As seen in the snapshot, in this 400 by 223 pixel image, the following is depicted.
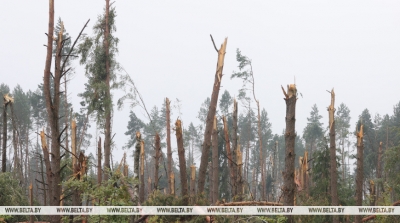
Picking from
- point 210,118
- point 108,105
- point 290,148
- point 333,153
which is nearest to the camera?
point 290,148

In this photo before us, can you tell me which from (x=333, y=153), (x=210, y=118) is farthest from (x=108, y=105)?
(x=210, y=118)

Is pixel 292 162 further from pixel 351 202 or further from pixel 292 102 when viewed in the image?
pixel 351 202

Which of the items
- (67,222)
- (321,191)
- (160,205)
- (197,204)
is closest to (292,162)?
(197,204)

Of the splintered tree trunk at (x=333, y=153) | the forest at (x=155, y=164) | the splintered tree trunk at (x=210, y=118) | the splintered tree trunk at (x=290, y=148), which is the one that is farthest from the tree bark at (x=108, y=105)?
the splintered tree trunk at (x=290, y=148)

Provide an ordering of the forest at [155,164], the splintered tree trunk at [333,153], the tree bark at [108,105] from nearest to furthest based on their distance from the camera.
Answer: the forest at [155,164] < the splintered tree trunk at [333,153] < the tree bark at [108,105]

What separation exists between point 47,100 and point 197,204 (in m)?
3.40

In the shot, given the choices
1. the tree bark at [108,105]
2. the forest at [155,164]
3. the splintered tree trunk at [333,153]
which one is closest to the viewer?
the forest at [155,164]

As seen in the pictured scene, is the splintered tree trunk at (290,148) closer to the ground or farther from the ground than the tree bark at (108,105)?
closer to the ground

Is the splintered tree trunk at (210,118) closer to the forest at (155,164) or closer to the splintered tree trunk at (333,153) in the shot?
the forest at (155,164)

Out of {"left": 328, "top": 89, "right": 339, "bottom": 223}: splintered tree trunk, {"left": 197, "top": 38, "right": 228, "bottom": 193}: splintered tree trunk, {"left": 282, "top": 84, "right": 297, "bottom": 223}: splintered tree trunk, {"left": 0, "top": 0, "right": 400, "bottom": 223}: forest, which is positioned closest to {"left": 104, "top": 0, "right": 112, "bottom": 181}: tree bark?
{"left": 0, "top": 0, "right": 400, "bottom": 223}: forest

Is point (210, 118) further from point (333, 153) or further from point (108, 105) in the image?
point (108, 105)

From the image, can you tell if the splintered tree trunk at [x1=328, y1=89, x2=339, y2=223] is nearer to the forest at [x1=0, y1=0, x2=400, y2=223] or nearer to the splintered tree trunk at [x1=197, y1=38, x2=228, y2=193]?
the forest at [x1=0, y1=0, x2=400, y2=223]

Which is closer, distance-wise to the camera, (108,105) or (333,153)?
(333,153)

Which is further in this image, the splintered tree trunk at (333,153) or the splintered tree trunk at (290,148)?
the splintered tree trunk at (333,153)
